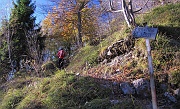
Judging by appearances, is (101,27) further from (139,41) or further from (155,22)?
(139,41)

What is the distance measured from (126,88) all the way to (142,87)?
38cm

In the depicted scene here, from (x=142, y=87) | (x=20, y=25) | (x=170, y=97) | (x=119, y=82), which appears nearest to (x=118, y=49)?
(x=119, y=82)

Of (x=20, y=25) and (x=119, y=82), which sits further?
(x=20, y=25)

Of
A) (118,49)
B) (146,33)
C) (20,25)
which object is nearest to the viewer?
(146,33)

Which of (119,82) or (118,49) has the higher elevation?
(118,49)

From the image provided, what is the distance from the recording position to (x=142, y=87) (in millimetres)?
5668

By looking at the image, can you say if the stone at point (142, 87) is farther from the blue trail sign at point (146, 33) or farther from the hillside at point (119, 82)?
the blue trail sign at point (146, 33)

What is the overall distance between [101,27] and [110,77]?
16.0 m

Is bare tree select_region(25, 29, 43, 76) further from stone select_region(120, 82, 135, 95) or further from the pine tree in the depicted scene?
stone select_region(120, 82, 135, 95)

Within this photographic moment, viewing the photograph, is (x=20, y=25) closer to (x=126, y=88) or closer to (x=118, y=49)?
(x=118, y=49)

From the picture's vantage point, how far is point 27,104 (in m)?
6.75

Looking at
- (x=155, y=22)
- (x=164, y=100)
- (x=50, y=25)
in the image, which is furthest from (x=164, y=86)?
(x=50, y=25)

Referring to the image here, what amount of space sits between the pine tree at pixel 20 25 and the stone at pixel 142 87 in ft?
43.8

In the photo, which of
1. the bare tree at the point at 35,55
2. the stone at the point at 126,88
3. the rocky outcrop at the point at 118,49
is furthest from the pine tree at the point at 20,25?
the stone at the point at 126,88
